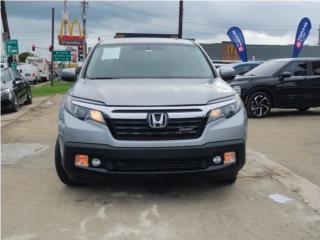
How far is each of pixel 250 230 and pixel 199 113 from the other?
1.22 metres

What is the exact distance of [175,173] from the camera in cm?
514

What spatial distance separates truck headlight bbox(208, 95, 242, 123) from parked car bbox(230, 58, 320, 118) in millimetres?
7500

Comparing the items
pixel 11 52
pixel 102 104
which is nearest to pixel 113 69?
pixel 102 104

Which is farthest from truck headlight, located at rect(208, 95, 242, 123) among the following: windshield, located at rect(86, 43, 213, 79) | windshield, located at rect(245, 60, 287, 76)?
windshield, located at rect(245, 60, 287, 76)

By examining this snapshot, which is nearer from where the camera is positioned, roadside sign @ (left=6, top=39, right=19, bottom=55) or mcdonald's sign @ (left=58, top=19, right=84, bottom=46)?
roadside sign @ (left=6, top=39, right=19, bottom=55)

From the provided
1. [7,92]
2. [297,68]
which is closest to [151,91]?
[297,68]

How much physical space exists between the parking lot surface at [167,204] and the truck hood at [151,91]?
2.62 feet

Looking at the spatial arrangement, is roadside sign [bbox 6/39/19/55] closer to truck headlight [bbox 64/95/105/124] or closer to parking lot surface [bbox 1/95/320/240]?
parking lot surface [bbox 1/95/320/240]

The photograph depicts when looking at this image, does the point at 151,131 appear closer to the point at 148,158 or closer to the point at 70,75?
the point at 148,158

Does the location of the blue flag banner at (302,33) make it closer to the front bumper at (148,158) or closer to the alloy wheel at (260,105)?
the alloy wheel at (260,105)

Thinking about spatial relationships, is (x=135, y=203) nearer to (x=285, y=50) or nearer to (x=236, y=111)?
(x=236, y=111)

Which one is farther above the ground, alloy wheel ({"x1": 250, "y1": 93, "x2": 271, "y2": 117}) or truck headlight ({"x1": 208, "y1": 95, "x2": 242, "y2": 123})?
truck headlight ({"x1": 208, "y1": 95, "x2": 242, "y2": 123})

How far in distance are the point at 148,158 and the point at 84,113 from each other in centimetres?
78

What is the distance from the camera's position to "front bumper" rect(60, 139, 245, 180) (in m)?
4.99
